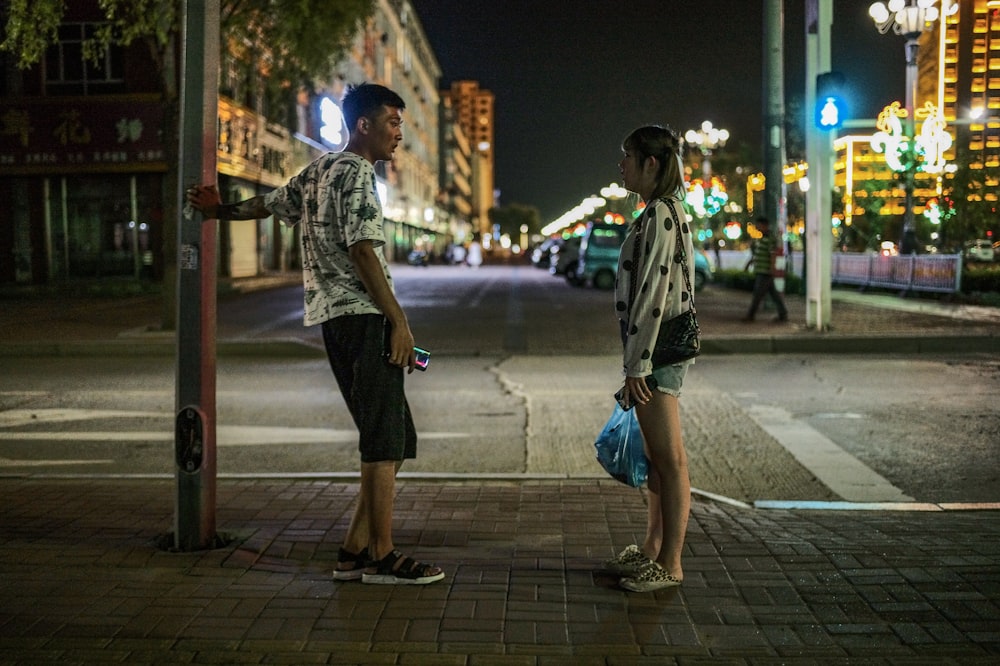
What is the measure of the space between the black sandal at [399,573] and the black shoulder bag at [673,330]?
123cm

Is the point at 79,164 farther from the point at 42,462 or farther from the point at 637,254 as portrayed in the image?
the point at 637,254

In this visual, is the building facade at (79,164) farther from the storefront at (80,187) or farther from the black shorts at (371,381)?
the black shorts at (371,381)

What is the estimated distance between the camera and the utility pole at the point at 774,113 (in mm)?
19500

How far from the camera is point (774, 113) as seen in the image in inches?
778

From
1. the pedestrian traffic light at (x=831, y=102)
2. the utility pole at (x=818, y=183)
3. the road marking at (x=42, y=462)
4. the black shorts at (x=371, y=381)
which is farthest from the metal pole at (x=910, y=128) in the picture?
the black shorts at (x=371, y=381)

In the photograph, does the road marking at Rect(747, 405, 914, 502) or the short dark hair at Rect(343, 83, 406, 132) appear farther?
the road marking at Rect(747, 405, 914, 502)

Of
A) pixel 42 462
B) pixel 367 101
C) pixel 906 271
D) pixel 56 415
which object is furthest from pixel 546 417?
pixel 906 271

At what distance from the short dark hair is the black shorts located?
0.82 meters

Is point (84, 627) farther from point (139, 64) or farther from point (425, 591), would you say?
point (139, 64)

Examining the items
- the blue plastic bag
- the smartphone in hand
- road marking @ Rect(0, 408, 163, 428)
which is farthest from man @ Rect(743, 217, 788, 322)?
the smartphone in hand

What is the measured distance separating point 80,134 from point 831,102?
949 inches

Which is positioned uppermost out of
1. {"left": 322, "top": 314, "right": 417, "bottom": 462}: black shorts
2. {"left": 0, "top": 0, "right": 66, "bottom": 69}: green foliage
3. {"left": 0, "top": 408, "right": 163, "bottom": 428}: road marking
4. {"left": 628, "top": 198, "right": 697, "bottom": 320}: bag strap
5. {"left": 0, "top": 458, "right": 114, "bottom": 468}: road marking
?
{"left": 0, "top": 0, "right": 66, "bottom": 69}: green foliage

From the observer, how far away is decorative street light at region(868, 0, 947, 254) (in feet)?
87.6

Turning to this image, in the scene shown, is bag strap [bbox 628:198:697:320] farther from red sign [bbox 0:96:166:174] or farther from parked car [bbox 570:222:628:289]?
red sign [bbox 0:96:166:174]
